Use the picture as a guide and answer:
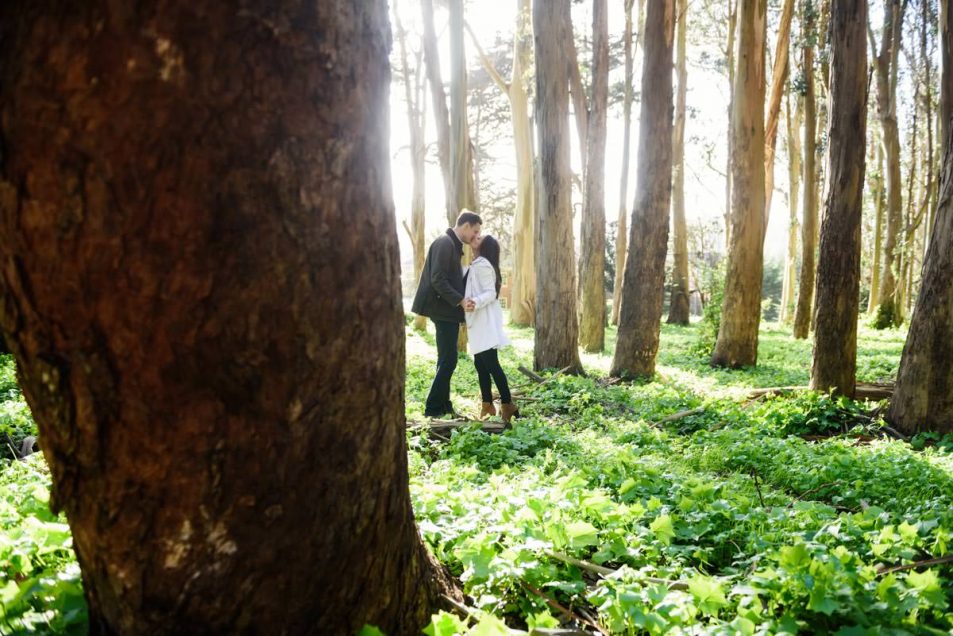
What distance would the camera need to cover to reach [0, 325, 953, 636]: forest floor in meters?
2.04

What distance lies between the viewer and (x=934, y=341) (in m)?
5.83

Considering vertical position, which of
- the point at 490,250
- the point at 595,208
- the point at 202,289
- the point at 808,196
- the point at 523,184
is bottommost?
the point at 202,289

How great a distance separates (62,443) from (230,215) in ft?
2.05

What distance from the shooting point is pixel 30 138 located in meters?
1.20

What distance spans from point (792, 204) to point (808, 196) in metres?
5.63

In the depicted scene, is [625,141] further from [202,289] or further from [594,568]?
[202,289]

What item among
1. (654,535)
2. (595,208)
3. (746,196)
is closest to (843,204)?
(746,196)

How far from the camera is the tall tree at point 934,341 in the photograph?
226 inches

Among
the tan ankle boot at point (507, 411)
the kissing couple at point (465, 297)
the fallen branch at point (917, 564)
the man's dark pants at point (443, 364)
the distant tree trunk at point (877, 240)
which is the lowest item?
the tan ankle boot at point (507, 411)

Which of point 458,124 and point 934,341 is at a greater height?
point 458,124

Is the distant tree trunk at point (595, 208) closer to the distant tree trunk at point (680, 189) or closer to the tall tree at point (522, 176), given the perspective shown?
the tall tree at point (522, 176)

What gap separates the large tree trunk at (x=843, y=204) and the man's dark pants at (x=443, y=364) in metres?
4.25

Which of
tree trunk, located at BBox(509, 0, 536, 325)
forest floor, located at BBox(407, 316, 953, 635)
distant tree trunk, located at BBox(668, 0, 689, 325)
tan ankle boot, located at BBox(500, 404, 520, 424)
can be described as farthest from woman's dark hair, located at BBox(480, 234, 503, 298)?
distant tree trunk, located at BBox(668, 0, 689, 325)

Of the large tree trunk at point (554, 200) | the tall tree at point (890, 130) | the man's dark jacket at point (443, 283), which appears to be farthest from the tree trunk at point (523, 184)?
the man's dark jacket at point (443, 283)
